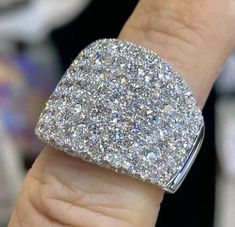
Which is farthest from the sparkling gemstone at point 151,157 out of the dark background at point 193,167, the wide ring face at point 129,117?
the dark background at point 193,167

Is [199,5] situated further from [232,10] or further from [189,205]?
[189,205]

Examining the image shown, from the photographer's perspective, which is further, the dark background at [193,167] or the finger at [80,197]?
the dark background at [193,167]

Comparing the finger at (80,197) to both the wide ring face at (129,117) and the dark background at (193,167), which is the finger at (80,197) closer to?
the wide ring face at (129,117)

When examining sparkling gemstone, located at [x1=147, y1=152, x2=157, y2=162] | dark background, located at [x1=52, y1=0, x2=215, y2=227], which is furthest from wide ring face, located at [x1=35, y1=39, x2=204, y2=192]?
dark background, located at [x1=52, y1=0, x2=215, y2=227]

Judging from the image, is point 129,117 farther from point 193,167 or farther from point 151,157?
point 193,167

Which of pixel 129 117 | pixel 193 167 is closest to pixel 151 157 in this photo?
pixel 129 117

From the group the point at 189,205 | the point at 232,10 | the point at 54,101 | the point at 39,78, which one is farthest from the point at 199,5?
the point at 39,78

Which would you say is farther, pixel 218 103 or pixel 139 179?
pixel 218 103
